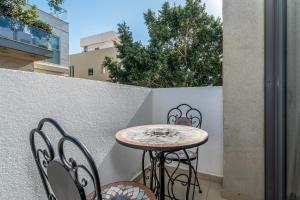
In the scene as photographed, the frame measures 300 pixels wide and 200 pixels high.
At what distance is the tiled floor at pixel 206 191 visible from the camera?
76.6 inches

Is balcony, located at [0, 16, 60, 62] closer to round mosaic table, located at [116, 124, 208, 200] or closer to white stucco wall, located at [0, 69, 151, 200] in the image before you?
white stucco wall, located at [0, 69, 151, 200]

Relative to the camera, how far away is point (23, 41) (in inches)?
221

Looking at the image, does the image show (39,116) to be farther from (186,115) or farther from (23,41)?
(23,41)

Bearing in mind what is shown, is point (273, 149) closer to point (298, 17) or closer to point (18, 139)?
point (298, 17)

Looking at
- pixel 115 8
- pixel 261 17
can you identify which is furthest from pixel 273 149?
pixel 115 8

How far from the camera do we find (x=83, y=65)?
11.7 meters

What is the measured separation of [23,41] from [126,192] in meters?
6.21

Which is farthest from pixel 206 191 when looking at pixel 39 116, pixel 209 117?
pixel 39 116

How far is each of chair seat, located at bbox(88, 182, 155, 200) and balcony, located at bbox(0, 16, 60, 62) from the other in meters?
5.81

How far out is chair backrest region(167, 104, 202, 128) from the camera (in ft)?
7.75

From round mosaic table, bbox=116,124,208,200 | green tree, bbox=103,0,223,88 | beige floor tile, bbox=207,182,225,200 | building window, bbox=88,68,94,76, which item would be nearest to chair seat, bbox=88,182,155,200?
round mosaic table, bbox=116,124,208,200

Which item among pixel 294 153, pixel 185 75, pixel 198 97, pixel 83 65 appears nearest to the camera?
pixel 294 153

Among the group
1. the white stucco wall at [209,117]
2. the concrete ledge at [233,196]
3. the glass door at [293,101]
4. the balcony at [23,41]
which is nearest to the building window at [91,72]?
the balcony at [23,41]

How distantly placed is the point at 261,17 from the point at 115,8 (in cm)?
541
